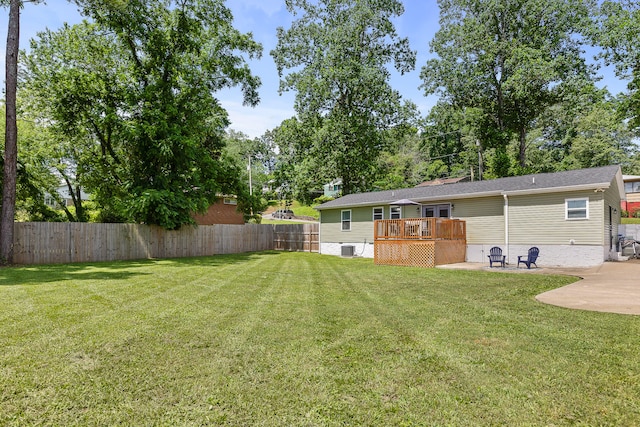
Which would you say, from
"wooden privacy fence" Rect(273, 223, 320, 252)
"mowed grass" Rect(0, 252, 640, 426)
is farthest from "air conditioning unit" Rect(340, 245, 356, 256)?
"mowed grass" Rect(0, 252, 640, 426)

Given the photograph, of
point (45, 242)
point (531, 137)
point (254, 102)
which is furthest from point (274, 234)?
→ point (531, 137)

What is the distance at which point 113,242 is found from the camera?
15.2 metres

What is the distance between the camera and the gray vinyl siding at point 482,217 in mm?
14227

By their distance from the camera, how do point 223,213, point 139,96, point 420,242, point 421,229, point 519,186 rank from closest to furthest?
point 420,242 < point 421,229 < point 519,186 < point 139,96 < point 223,213

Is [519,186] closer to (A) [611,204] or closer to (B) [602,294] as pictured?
(A) [611,204]

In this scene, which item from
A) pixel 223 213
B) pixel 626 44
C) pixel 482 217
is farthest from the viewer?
pixel 223 213

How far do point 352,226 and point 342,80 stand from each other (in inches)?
458

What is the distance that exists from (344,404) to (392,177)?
38.2 metres

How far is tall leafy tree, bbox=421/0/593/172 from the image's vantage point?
912 inches

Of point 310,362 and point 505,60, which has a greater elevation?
point 505,60

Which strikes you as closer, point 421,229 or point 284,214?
point 421,229

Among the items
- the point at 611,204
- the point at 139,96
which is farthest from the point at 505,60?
the point at 139,96

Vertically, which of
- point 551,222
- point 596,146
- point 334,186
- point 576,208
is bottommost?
point 551,222

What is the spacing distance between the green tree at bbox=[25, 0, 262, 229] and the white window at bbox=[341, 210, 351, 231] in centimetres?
733
